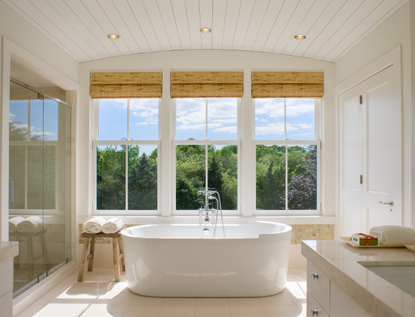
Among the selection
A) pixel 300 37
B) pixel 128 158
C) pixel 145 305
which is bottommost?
pixel 145 305

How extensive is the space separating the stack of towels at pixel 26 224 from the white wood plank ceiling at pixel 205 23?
1824mm

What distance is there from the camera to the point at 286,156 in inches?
163

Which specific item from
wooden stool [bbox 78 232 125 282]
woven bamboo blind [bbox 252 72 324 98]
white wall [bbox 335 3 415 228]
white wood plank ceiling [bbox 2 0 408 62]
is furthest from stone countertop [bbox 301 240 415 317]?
woven bamboo blind [bbox 252 72 324 98]

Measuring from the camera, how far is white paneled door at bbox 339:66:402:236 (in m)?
2.75

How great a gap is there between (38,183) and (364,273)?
3150 millimetres

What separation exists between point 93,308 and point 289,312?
5.65 ft

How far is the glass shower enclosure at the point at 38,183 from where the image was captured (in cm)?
291

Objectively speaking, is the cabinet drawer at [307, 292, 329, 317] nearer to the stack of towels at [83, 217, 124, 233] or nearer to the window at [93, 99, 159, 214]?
the stack of towels at [83, 217, 124, 233]

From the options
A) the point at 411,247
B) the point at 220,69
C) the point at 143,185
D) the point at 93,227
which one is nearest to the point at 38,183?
the point at 93,227

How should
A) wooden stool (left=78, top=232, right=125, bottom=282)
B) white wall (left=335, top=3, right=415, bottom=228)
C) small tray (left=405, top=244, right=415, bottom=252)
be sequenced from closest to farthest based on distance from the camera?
small tray (left=405, top=244, right=415, bottom=252), white wall (left=335, top=3, right=415, bottom=228), wooden stool (left=78, top=232, right=125, bottom=282)

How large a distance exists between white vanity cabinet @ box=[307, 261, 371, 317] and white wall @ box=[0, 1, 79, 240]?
2.41 m

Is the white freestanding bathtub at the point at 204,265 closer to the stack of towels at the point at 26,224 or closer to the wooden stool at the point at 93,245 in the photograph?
the wooden stool at the point at 93,245

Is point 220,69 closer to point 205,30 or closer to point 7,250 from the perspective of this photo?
point 205,30

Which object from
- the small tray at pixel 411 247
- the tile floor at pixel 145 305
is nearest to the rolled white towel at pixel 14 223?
the tile floor at pixel 145 305
